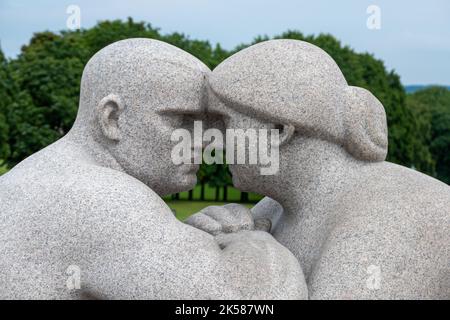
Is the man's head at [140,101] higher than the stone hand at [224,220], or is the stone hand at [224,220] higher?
the man's head at [140,101]

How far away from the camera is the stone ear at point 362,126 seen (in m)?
5.84

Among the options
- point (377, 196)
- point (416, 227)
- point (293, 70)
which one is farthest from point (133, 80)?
point (416, 227)

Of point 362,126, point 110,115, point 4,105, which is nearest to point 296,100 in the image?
point 362,126

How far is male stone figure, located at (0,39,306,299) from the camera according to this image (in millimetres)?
5023

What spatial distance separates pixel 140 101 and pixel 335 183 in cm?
175

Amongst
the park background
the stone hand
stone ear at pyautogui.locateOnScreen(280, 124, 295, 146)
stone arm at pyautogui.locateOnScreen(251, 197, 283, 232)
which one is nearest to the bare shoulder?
stone ear at pyautogui.locateOnScreen(280, 124, 295, 146)

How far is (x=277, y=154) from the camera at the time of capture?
19.4 feet

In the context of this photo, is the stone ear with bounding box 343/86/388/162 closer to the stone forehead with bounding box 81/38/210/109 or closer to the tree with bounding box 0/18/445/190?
the stone forehead with bounding box 81/38/210/109

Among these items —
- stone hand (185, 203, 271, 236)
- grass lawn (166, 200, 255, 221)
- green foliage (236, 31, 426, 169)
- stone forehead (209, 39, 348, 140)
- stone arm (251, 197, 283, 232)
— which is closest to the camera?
stone forehead (209, 39, 348, 140)

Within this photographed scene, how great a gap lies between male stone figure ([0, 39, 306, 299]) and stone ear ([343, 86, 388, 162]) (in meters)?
1.09

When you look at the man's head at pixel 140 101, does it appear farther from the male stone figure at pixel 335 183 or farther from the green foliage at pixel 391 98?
the green foliage at pixel 391 98

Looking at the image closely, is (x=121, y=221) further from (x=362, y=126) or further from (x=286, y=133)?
(x=362, y=126)

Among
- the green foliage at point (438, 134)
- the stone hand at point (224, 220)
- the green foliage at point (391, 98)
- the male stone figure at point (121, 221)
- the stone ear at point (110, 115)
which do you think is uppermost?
the stone ear at point (110, 115)

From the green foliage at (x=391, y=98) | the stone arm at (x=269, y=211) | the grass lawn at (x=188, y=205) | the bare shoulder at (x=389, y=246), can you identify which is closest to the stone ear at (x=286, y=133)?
the bare shoulder at (x=389, y=246)
